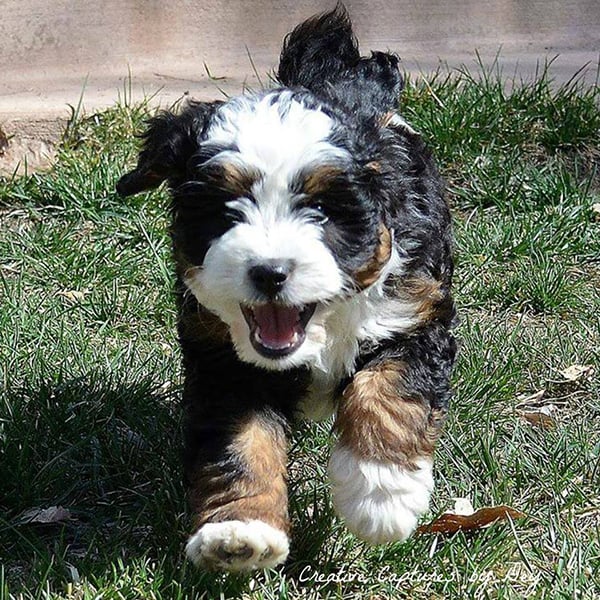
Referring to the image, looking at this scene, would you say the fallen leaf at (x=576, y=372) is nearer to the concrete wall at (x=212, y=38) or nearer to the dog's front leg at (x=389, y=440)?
the dog's front leg at (x=389, y=440)

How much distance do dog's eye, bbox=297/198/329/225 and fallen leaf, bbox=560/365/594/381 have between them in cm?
182

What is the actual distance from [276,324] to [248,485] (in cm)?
46

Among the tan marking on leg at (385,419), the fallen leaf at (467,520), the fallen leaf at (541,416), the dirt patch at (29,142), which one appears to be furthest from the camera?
the dirt patch at (29,142)

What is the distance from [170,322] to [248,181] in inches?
83.9

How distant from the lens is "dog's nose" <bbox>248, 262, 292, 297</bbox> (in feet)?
9.95

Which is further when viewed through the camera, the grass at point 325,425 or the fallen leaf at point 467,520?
the fallen leaf at point 467,520

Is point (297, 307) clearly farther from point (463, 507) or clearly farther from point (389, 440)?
point (463, 507)

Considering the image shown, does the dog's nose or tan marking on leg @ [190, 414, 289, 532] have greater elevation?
the dog's nose

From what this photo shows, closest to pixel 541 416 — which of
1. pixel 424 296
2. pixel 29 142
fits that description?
pixel 424 296

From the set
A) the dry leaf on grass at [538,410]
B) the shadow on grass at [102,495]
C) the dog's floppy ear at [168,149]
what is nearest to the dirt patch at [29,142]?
the shadow on grass at [102,495]

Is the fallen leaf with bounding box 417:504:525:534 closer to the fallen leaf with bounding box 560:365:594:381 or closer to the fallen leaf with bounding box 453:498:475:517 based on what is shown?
the fallen leaf with bounding box 453:498:475:517

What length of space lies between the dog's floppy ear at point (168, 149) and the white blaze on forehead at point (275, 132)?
117 millimetres

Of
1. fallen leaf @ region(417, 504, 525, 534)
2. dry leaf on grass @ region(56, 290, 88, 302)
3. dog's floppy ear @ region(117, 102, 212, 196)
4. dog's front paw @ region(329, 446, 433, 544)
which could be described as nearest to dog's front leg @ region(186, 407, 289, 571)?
dog's front paw @ region(329, 446, 433, 544)

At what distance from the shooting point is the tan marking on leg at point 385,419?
3355mm
